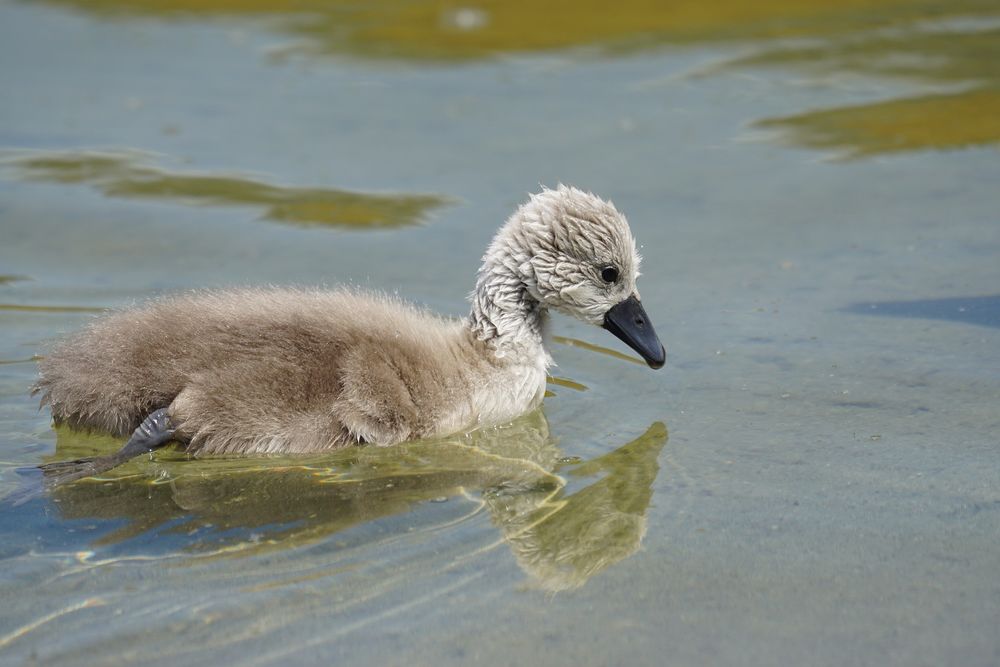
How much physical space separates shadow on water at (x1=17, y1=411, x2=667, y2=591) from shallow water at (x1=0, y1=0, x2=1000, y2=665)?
18 millimetres

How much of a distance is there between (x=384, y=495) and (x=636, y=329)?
149 cm

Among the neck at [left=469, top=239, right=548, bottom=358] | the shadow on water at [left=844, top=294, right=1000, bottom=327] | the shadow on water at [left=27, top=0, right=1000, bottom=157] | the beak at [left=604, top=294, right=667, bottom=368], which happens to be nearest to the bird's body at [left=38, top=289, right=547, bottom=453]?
the neck at [left=469, top=239, right=548, bottom=358]

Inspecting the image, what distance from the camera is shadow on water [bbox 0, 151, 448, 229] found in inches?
319

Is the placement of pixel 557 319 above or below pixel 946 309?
below

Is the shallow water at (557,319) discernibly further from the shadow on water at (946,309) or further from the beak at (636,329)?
the beak at (636,329)

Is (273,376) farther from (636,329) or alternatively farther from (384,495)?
(636,329)

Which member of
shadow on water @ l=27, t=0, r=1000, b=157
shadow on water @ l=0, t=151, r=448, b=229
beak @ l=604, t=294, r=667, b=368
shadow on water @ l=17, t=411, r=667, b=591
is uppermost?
shadow on water @ l=27, t=0, r=1000, b=157

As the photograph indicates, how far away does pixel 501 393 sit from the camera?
5.82 m

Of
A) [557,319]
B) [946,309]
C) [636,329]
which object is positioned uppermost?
[636,329]

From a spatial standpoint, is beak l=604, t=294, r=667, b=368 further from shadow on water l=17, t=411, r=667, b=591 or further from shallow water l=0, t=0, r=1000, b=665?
shadow on water l=17, t=411, r=667, b=591

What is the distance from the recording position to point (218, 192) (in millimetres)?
8383

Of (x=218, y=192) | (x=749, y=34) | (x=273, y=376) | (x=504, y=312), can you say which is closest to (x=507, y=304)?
(x=504, y=312)

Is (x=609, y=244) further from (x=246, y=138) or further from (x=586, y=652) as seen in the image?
(x=246, y=138)

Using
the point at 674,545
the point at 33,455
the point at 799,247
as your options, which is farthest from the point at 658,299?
the point at 33,455
